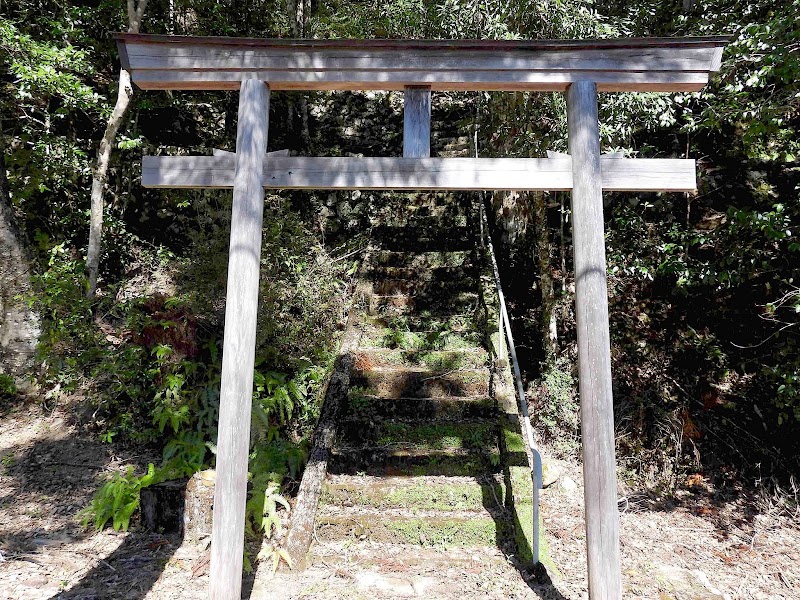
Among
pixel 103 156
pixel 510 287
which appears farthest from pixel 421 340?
pixel 103 156

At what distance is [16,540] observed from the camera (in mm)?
3838

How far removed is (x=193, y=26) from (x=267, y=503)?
23.4ft

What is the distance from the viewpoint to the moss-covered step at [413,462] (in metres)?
4.33

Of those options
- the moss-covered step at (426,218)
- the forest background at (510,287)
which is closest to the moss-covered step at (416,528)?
the forest background at (510,287)

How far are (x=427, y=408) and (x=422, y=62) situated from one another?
313cm

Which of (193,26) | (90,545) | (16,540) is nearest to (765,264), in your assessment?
(90,545)

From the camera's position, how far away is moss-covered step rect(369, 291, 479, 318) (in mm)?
6496

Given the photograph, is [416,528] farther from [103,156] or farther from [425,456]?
[103,156]

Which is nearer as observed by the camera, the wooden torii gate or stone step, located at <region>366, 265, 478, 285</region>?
the wooden torii gate

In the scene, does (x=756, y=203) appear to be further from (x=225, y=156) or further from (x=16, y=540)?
(x=16, y=540)

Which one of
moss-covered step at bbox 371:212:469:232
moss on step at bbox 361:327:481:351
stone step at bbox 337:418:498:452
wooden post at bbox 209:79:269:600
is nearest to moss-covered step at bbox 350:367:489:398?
stone step at bbox 337:418:498:452

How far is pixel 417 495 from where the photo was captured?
13.4 ft

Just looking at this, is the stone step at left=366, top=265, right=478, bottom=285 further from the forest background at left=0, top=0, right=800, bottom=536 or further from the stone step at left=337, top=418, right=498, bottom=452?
the stone step at left=337, top=418, right=498, bottom=452

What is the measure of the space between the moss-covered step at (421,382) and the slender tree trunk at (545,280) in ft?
4.95
